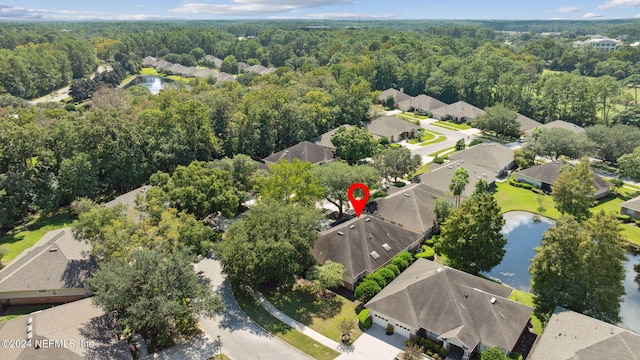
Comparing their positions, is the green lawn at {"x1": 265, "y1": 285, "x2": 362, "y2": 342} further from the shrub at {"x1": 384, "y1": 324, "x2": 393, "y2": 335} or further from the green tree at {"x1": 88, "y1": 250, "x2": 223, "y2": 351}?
the green tree at {"x1": 88, "y1": 250, "x2": 223, "y2": 351}

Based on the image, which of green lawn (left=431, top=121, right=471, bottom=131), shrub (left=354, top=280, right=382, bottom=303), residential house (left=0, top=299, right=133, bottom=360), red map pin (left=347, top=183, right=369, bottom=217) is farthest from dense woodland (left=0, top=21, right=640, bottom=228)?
shrub (left=354, top=280, right=382, bottom=303)

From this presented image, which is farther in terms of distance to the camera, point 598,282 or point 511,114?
point 511,114

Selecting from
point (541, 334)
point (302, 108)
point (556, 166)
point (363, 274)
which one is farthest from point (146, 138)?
point (556, 166)

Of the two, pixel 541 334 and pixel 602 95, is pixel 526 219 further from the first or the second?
pixel 602 95

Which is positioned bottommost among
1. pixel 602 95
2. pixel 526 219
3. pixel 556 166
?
pixel 526 219

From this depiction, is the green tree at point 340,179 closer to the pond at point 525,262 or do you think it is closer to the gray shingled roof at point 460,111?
the pond at point 525,262
